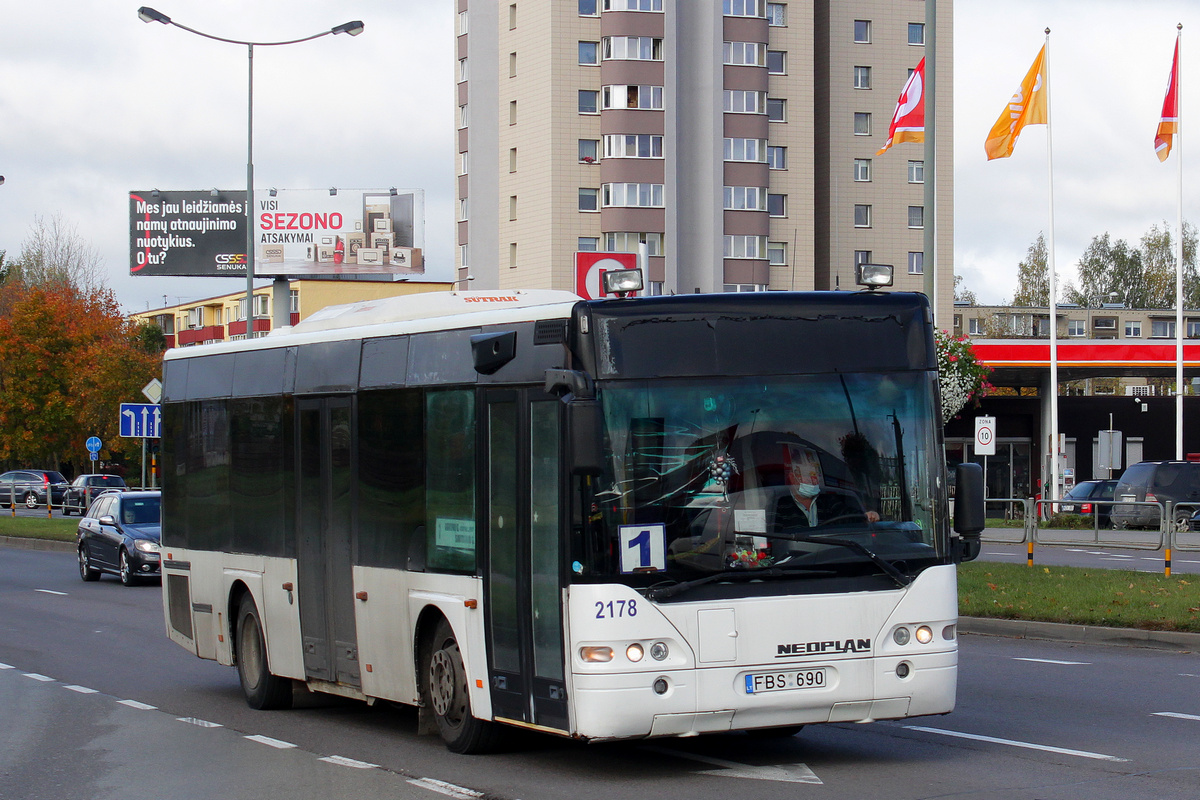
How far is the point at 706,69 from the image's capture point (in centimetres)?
6969

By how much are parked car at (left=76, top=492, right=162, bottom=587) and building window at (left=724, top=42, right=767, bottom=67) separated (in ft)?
154

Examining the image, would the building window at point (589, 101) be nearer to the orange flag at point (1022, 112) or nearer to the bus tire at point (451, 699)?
the orange flag at point (1022, 112)

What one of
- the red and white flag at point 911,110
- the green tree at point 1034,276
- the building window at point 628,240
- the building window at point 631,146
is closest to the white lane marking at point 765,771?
the red and white flag at point 911,110

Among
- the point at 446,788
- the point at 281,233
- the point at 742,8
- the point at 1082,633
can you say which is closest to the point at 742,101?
the point at 742,8

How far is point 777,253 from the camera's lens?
72062 millimetres

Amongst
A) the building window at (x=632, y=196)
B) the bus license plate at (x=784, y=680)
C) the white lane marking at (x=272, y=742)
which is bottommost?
the white lane marking at (x=272, y=742)

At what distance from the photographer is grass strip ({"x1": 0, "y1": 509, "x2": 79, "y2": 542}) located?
40.2 m

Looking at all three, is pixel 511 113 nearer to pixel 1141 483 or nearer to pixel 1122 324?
pixel 1141 483

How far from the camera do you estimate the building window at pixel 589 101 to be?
68688 mm

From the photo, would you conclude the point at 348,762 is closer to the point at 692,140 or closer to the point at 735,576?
the point at 735,576

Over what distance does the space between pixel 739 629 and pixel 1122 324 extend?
355 feet

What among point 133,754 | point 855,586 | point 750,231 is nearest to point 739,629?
point 855,586

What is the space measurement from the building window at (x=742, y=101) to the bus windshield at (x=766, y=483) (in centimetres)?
6292

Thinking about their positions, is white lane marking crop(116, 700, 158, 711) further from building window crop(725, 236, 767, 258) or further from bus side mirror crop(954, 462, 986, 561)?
building window crop(725, 236, 767, 258)
